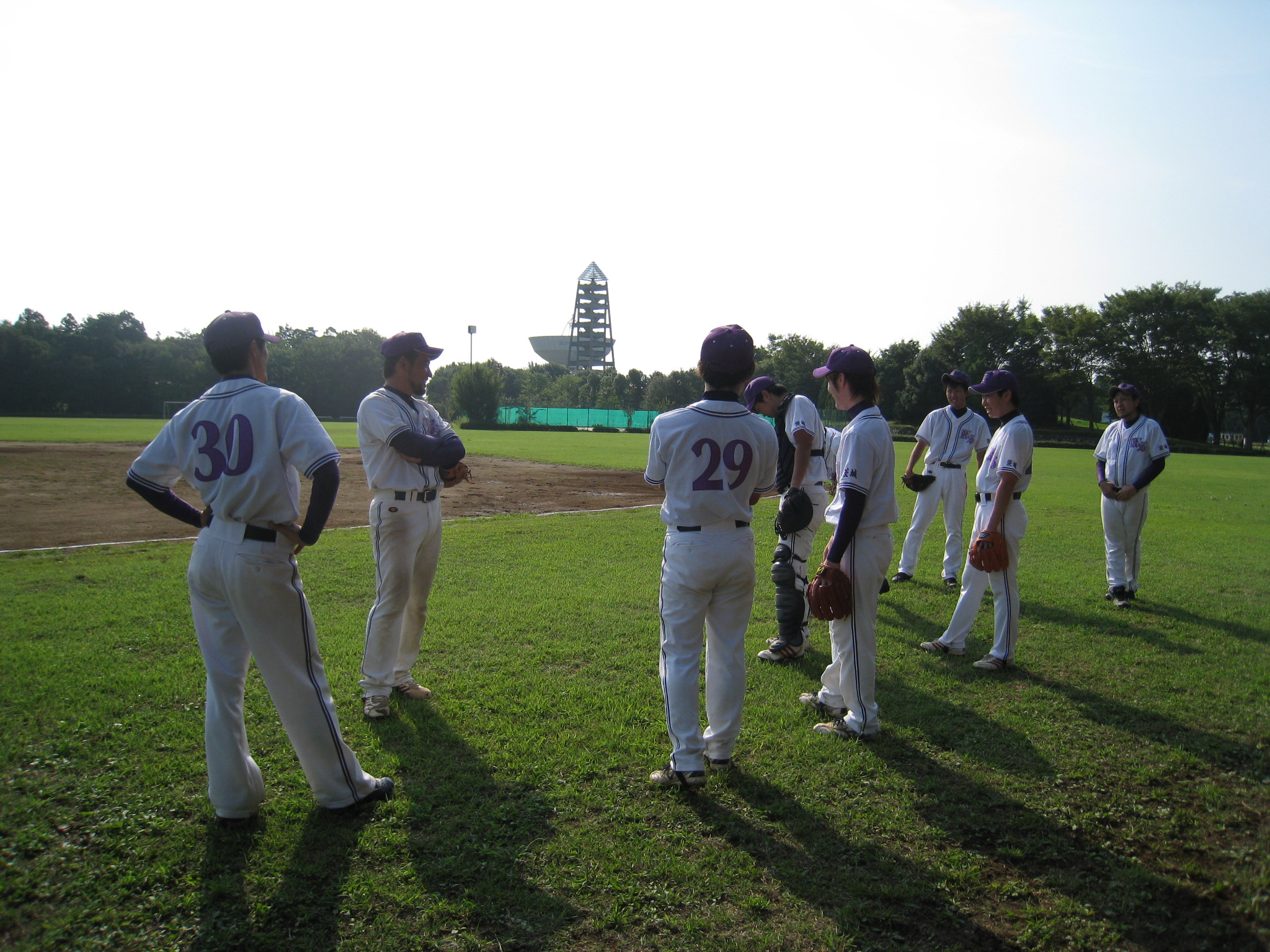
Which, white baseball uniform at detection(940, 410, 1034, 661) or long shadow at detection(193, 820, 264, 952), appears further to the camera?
white baseball uniform at detection(940, 410, 1034, 661)

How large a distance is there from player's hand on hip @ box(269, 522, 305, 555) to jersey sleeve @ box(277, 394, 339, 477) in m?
0.25

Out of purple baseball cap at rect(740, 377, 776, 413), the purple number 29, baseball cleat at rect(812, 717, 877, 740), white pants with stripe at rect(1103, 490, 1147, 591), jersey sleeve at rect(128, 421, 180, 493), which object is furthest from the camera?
white pants with stripe at rect(1103, 490, 1147, 591)

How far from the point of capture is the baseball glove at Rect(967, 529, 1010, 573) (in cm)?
543

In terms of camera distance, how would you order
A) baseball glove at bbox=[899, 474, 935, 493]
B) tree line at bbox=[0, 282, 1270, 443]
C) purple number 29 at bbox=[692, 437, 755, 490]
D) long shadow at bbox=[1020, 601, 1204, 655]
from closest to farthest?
purple number 29 at bbox=[692, 437, 755, 490] < long shadow at bbox=[1020, 601, 1204, 655] < baseball glove at bbox=[899, 474, 935, 493] < tree line at bbox=[0, 282, 1270, 443]

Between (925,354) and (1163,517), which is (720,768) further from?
(925,354)

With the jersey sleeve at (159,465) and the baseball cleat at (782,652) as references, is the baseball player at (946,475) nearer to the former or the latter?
the baseball cleat at (782,652)

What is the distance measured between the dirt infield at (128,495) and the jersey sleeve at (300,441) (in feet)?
29.0

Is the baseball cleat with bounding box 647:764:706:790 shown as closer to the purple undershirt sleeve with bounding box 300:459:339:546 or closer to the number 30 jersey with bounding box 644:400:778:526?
the number 30 jersey with bounding box 644:400:778:526

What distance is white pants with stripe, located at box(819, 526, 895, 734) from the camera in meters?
4.30

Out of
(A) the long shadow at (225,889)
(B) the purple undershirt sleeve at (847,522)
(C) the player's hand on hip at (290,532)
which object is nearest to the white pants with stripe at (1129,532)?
(B) the purple undershirt sleeve at (847,522)

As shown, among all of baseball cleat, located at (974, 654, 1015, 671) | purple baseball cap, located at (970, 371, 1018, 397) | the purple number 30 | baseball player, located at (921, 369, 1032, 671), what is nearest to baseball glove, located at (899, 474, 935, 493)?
baseball player, located at (921, 369, 1032, 671)

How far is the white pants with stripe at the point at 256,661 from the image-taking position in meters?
3.25

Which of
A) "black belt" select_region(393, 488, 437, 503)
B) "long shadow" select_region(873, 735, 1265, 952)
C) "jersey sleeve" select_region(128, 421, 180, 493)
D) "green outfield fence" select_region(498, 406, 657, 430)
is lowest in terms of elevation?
"long shadow" select_region(873, 735, 1265, 952)

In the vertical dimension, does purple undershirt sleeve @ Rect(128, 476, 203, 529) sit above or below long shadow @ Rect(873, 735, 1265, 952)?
above
